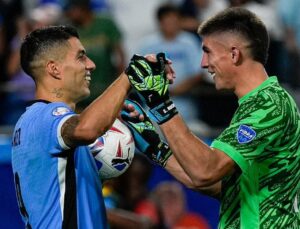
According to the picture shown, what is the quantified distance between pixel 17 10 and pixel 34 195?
6.93 m

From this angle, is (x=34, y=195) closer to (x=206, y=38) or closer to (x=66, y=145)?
(x=66, y=145)

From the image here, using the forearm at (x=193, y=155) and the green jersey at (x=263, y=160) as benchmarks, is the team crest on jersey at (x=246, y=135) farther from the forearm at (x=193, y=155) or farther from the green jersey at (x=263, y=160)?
the forearm at (x=193, y=155)

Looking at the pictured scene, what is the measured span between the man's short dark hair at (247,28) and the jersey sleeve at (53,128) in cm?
108

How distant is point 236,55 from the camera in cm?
633

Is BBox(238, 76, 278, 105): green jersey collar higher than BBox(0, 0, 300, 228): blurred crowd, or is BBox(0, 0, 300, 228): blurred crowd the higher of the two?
BBox(238, 76, 278, 105): green jersey collar

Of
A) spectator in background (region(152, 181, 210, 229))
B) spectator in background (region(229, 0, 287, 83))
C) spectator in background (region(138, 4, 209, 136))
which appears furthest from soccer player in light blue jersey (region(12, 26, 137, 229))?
spectator in background (region(229, 0, 287, 83))

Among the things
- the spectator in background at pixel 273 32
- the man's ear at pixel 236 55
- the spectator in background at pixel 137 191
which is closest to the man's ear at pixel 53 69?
the man's ear at pixel 236 55

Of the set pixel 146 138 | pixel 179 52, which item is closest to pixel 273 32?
pixel 179 52

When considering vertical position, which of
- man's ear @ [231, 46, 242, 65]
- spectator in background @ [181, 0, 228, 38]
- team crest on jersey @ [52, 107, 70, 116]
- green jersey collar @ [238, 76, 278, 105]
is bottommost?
spectator in background @ [181, 0, 228, 38]

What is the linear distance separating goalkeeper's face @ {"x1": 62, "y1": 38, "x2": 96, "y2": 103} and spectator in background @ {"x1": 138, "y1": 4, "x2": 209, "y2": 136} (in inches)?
195

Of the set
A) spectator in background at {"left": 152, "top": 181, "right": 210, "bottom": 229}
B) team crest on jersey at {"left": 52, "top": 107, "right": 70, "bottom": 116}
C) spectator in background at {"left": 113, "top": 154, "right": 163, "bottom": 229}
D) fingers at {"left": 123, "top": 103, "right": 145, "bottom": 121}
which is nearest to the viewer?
team crest on jersey at {"left": 52, "top": 107, "right": 70, "bottom": 116}

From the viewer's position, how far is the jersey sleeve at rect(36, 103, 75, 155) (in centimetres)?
610

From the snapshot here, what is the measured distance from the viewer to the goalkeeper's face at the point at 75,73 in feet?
21.3

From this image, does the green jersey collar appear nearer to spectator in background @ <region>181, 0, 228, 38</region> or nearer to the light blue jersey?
the light blue jersey
